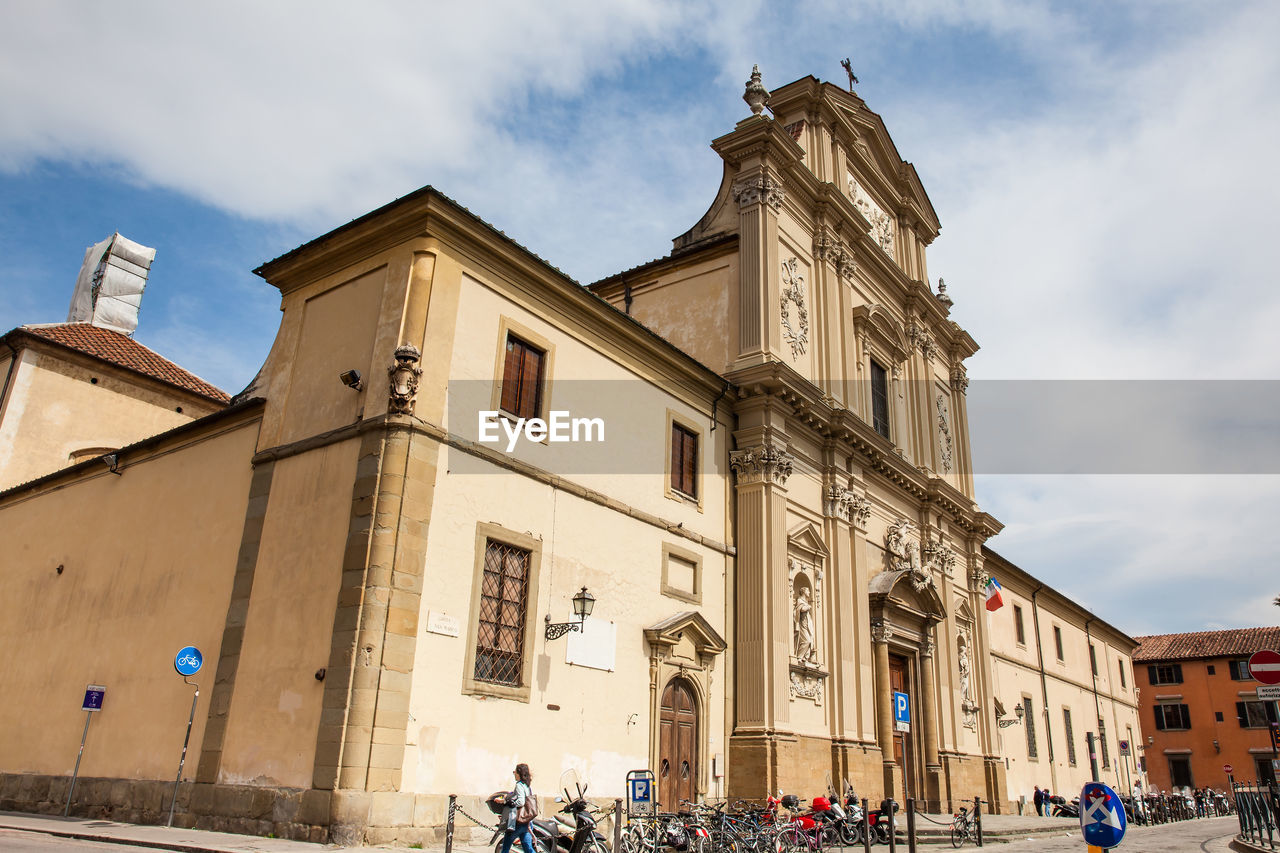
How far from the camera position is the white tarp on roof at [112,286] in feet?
114

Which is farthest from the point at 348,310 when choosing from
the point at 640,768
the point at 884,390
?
the point at 884,390

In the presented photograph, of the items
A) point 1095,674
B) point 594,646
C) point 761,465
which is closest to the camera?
point 594,646

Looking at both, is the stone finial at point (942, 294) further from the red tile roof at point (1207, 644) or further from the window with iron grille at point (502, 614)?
the red tile roof at point (1207, 644)

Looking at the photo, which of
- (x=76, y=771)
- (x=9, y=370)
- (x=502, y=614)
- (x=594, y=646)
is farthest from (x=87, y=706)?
(x=9, y=370)

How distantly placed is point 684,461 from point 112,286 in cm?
2641

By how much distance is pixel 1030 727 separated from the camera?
36.6m

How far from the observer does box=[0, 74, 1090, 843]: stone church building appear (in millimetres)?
12961

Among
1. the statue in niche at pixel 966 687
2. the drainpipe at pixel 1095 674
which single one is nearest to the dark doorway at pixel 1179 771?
the drainpipe at pixel 1095 674

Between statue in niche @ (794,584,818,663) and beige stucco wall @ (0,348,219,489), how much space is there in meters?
20.2

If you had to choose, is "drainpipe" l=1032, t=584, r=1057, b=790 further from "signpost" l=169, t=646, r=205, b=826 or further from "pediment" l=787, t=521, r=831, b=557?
"signpost" l=169, t=646, r=205, b=826

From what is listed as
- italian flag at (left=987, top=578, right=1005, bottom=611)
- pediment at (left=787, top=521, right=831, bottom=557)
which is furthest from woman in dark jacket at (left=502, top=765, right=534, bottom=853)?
italian flag at (left=987, top=578, right=1005, bottom=611)

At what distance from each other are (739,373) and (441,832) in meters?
11.7

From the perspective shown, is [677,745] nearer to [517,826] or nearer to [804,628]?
[804,628]

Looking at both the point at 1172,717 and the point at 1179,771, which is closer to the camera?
the point at 1179,771
